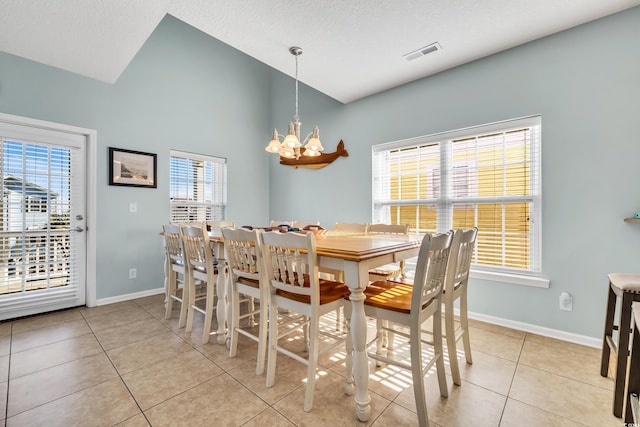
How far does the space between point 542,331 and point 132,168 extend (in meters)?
4.64

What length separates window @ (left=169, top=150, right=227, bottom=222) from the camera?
12.9ft

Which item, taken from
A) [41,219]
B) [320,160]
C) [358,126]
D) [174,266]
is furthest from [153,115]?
[358,126]

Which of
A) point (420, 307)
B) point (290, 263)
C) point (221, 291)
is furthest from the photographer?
point (221, 291)

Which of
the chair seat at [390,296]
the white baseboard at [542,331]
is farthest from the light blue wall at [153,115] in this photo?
the white baseboard at [542,331]

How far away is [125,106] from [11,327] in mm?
2534

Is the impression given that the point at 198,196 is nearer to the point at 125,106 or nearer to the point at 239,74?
the point at 125,106

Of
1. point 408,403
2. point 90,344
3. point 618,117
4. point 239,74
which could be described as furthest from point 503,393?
point 239,74

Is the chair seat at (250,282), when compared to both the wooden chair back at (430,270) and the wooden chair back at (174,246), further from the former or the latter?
the wooden chair back at (430,270)

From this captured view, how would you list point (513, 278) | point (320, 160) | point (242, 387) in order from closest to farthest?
point (242, 387) < point (513, 278) < point (320, 160)

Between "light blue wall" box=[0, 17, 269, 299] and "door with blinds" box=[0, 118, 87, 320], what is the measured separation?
0.60 feet

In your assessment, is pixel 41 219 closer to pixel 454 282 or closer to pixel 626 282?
pixel 454 282

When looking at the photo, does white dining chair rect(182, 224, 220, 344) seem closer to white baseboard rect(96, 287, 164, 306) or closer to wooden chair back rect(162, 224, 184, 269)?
wooden chair back rect(162, 224, 184, 269)

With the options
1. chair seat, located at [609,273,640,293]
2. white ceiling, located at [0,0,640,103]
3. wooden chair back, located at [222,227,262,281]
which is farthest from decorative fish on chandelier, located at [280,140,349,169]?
chair seat, located at [609,273,640,293]

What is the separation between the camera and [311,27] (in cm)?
237
